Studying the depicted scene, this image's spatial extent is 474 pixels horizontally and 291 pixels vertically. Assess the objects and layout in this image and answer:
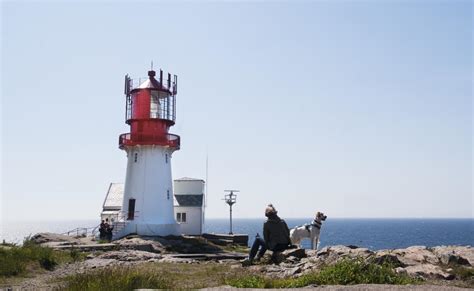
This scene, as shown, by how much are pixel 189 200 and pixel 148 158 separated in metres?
9.61

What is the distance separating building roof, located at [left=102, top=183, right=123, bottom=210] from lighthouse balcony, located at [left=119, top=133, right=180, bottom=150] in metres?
8.23

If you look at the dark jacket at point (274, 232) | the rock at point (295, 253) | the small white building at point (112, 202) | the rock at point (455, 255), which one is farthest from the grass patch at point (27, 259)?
the small white building at point (112, 202)

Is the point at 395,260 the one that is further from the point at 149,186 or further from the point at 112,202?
the point at 112,202

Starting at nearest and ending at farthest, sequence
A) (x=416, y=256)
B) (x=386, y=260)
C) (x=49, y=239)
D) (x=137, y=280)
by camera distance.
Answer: (x=137, y=280)
(x=386, y=260)
(x=416, y=256)
(x=49, y=239)

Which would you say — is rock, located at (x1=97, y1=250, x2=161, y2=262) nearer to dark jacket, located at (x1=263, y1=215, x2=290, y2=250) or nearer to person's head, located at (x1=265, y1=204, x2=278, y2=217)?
dark jacket, located at (x1=263, y1=215, x2=290, y2=250)

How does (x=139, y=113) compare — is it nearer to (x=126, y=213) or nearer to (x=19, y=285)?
(x=126, y=213)

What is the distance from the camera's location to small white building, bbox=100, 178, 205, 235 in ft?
143

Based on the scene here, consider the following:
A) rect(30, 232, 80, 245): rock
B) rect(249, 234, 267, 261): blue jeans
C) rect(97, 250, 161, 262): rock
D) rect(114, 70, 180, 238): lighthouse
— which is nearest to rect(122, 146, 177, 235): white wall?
rect(114, 70, 180, 238): lighthouse

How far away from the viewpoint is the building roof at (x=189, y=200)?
146 feet

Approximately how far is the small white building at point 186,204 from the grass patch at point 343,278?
3116 cm

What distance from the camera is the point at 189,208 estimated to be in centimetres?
4400

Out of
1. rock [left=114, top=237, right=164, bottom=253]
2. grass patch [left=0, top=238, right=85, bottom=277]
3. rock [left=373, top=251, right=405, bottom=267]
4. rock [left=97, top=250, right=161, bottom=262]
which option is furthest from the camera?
rock [left=114, top=237, right=164, bottom=253]

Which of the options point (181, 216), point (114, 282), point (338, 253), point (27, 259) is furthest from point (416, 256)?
point (181, 216)

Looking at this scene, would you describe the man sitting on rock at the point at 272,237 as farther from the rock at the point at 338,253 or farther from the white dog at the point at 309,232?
the white dog at the point at 309,232
